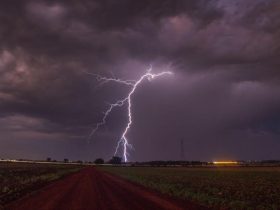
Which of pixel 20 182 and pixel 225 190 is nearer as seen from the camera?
pixel 225 190

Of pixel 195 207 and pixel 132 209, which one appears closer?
pixel 132 209

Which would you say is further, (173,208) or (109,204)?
(109,204)

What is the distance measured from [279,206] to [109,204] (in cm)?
863

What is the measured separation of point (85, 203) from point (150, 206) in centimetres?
358

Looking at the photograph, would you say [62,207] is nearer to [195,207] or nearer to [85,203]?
[85,203]

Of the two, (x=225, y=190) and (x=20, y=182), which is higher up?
(x=20, y=182)

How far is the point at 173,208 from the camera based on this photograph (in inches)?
744

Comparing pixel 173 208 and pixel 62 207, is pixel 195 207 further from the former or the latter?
pixel 62 207

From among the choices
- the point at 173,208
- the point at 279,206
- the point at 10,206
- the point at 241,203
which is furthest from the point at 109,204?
the point at 279,206

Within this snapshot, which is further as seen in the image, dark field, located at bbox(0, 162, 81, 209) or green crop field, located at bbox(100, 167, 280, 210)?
dark field, located at bbox(0, 162, 81, 209)

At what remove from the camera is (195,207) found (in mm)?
19625

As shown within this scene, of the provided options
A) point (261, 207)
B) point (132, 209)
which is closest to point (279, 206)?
point (261, 207)

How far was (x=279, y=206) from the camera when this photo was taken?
19.7 meters

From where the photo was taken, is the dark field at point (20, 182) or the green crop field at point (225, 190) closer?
the green crop field at point (225, 190)
